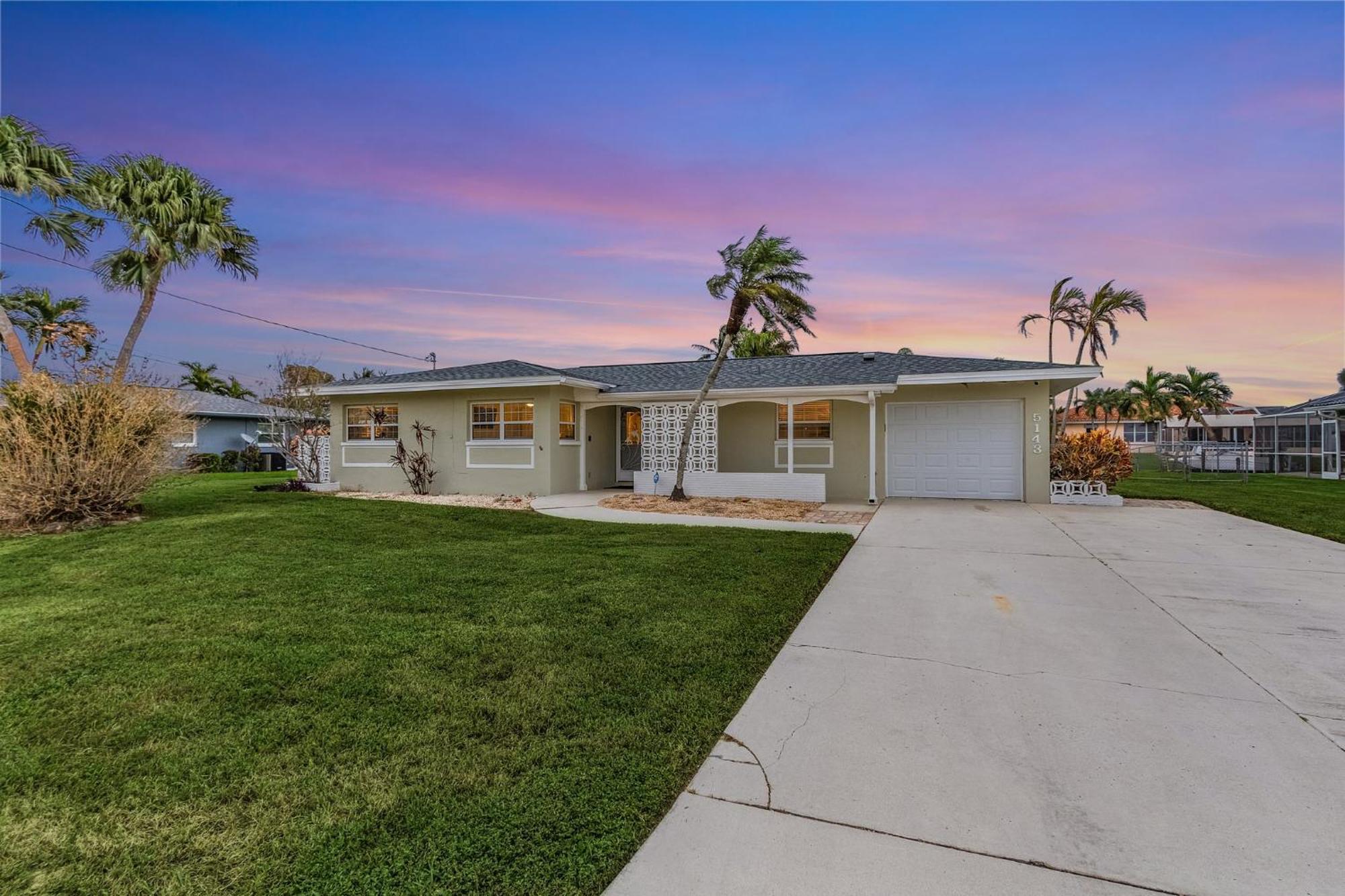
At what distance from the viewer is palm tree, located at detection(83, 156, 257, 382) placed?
13.8 metres

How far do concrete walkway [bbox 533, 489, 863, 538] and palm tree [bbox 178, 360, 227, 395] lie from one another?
36420mm

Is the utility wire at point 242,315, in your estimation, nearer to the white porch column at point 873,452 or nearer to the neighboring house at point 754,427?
the neighboring house at point 754,427

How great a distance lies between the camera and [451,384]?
12.9 m

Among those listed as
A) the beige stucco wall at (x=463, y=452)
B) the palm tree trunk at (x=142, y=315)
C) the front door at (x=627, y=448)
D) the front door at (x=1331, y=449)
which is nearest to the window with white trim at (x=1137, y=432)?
the front door at (x=1331, y=449)

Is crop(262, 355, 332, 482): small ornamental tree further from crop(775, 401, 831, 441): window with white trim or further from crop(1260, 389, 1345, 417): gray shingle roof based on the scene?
crop(1260, 389, 1345, 417): gray shingle roof

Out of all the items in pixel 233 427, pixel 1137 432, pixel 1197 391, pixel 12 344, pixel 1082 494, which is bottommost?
pixel 1082 494

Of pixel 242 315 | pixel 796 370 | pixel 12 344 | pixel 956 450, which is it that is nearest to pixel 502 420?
pixel 796 370

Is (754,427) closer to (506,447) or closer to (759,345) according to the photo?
(506,447)

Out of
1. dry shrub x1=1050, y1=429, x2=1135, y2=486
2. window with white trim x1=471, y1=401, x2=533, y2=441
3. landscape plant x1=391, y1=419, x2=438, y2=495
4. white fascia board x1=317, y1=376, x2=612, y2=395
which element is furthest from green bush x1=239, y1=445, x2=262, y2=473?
dry shrub x1=1050, y1=429, x2=1135, y2=486

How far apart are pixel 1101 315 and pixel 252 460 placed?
98.6ft

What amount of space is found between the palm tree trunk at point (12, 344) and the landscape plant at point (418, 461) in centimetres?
752

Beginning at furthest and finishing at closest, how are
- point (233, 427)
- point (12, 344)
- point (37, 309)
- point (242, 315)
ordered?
1. point (233, 427)
2. point (242, 315)
3. point (37, 309)
4. point (12, 344)

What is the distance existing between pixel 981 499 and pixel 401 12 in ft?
49.7

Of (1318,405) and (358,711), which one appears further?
(1318,405)
